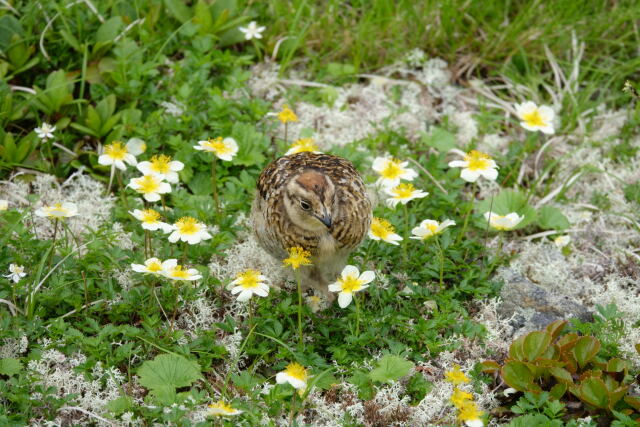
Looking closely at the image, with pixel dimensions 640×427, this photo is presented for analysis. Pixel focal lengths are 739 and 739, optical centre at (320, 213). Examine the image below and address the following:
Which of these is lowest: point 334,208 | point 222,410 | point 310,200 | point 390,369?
point 390,369

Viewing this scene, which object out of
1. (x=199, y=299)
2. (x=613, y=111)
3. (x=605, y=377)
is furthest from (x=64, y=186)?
(x=613, y=111)

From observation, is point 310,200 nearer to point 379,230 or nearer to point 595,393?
point 379,230

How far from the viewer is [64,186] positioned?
5.65 meters

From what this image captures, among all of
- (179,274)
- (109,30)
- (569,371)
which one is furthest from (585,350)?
(109,30)

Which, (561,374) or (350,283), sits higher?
(350,283)

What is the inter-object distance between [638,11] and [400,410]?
15.8ft

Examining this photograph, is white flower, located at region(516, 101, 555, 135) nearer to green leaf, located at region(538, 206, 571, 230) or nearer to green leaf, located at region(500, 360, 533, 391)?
green leaf, located at region(538, 206, 571, 230)

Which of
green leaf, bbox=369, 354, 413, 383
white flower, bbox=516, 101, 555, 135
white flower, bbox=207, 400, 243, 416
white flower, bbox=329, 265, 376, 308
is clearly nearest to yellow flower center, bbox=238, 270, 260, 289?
white flower, bbox=329, 265, 376, 308

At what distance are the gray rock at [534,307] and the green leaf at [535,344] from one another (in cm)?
58

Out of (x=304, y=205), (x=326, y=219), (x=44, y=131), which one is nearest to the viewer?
(x=326, y=219)

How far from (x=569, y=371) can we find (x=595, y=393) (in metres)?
0.25

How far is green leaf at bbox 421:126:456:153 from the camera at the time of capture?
604 centimetres

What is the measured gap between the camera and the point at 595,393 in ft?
12.2

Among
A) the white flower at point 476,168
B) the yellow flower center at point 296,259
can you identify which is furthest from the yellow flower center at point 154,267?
the white flower at point 476,168
